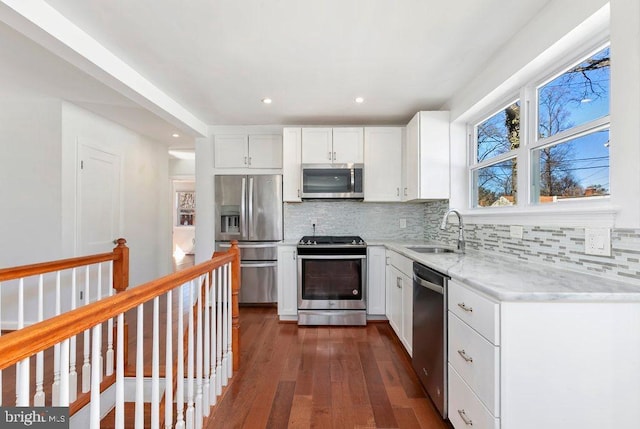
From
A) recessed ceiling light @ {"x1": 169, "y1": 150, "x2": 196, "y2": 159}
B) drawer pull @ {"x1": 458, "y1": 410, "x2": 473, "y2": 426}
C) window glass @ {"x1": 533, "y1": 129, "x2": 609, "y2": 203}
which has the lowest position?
drawer pull @ {"x1": 458, "y1": 410, "x2": 473, "y2": 426}

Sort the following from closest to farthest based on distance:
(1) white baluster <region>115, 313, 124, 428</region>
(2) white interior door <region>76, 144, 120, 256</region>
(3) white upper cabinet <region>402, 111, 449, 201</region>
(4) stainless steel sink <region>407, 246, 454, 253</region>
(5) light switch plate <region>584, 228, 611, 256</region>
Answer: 1. (1) white baluster <region>115, 313, 124, 428</region>
2. (5) light switch plate <region>584, 228, 611, 256</region>
3. (4) stainless steel sink <region>407, 246, 454, 253</region>
4. (3) white upper cabinet <region>402, 111, 449, 201</region>
5. (2) white interior door <region>76, 144, 120, 256</region>

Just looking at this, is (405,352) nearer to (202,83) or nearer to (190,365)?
(190,365)

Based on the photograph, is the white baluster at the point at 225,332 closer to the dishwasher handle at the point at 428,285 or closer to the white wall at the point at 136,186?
the dishwasher handle at the point at 428,285

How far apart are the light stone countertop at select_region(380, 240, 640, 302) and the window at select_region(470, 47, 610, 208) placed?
448 millimetres

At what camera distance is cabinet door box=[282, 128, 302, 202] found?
3.51m

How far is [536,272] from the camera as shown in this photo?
1.58 meters

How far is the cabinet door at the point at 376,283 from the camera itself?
3.23 meters

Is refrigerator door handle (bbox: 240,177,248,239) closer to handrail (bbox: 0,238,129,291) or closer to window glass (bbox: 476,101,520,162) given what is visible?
handrail (bbox: 0,238,129,291)

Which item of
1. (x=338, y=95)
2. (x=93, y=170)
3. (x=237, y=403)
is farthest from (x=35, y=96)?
(x=237, y=403)

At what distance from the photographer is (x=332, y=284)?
3.17 metres

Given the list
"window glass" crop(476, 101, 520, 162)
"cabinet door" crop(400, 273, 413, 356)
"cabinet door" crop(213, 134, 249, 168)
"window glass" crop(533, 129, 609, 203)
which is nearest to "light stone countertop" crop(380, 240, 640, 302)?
"window glass" crop(533, 129, 609, 203)

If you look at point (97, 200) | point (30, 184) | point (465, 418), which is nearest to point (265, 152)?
point (97, 200)

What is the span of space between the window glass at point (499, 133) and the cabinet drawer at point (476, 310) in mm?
1357

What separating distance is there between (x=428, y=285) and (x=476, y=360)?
599mm
